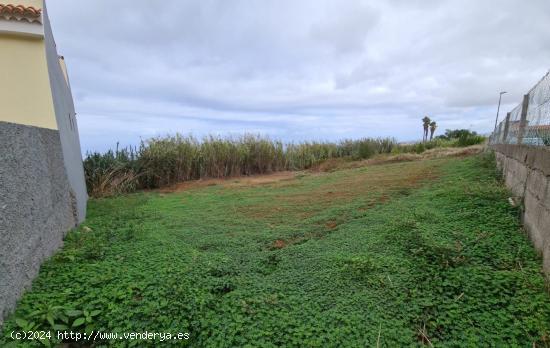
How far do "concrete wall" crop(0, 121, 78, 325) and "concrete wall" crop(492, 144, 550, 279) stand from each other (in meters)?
3.73

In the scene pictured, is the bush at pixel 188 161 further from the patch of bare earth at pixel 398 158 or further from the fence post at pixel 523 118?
the fence post at pixel 523 118

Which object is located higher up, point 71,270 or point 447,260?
point 447,260

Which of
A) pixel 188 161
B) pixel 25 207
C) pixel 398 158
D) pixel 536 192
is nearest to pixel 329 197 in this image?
pixel 536 192

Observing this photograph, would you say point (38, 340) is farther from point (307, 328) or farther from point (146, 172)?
point (146, 172)

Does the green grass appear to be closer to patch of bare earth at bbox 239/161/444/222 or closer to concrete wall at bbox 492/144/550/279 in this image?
concrete wall at bbox 492/144/550/279

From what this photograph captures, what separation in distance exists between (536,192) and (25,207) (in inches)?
171

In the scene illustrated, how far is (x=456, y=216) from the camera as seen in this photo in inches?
134

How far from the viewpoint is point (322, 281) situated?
2.49 meters

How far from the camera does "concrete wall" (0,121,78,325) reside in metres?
2.10

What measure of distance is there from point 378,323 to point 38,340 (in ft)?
6.99

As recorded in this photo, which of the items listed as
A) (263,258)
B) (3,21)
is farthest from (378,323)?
(3,21)

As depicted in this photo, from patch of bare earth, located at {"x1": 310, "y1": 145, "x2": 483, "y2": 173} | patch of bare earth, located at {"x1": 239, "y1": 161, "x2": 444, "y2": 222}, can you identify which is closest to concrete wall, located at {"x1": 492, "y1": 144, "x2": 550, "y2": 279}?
patch of bare earth, located at {"x1": 239, "y1": 161, "x2": 444, "y2": 222}

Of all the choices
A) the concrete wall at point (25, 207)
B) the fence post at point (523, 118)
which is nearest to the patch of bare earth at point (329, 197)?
the fence post at point (523, 118)

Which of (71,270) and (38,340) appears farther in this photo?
(71,270)
